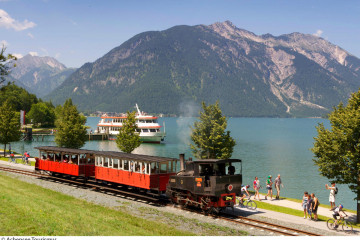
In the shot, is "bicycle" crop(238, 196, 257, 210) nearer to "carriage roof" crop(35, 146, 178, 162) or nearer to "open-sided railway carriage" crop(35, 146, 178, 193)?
"open-sided railway carriage" crop(35, 146, 178, 193)

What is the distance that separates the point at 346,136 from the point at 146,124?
9238 centimetres

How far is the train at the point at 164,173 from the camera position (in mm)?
21562

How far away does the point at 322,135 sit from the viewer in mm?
24625

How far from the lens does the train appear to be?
21.6m

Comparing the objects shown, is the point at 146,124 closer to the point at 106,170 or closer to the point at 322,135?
the point at 106,170

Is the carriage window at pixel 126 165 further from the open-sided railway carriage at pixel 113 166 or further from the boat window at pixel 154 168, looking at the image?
the boat window at pixel 154 168

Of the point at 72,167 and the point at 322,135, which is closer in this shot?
the point at 322,135

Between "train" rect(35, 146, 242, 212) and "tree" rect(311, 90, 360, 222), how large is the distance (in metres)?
6.79

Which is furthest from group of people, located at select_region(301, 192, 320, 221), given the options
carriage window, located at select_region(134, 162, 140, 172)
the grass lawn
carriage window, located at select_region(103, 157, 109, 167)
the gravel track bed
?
carriage window, located at select_region(103, 157, 109, 167)

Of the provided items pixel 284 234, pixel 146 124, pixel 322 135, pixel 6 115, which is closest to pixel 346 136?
→ pixel 322 135

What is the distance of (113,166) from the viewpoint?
95.1 feet

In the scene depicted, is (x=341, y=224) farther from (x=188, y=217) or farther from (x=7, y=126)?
(x=7, y=126)

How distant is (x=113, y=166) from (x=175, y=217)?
10.2m

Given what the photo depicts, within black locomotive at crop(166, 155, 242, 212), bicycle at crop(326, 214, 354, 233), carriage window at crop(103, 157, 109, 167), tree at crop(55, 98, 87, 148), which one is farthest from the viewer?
tree at crop(55, 98, 87, 148)
